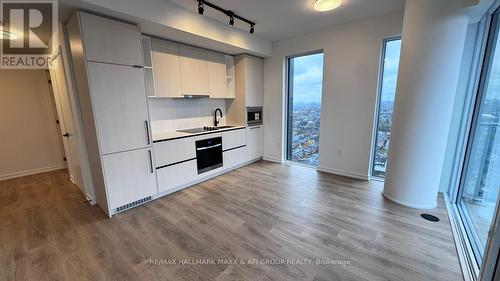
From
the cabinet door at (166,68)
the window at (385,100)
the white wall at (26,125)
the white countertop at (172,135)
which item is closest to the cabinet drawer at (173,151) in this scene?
the white countertop at (172,135)

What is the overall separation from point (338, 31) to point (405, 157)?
237 centimetres

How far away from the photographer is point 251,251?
191cm

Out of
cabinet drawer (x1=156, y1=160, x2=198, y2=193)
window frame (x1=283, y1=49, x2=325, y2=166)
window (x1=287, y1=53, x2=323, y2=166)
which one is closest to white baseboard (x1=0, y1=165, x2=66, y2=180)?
cabinet drawer (x1=156, y1=160, x2=198, y2=193)

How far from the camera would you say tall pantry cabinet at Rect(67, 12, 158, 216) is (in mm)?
2242

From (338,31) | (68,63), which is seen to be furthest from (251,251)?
(338,31)

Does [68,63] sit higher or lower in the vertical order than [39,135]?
higher

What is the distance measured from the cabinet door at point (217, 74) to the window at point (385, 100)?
110 inches

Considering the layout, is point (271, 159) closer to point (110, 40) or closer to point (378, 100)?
point (378, 100)

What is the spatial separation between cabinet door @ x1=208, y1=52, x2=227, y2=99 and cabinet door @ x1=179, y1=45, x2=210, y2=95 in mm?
97

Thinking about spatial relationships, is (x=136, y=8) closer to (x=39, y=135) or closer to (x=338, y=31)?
(x=338, y=31)

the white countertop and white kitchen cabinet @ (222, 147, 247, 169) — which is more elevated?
the white countertop

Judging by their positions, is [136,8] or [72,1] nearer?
[72,1]

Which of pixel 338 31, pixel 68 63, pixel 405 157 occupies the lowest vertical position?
pixel 405 157

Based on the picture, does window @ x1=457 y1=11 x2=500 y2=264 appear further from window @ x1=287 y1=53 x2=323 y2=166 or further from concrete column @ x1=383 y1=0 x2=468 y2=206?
window @ x1=287 y1=53 x2=323 y2=166
